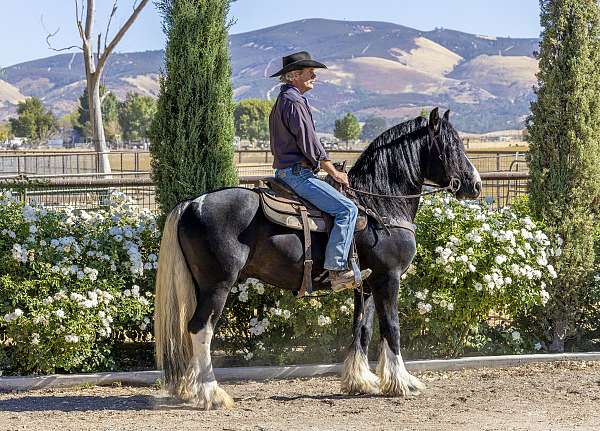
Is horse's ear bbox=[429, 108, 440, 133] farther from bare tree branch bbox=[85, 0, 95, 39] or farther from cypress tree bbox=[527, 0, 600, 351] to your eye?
bare tree branch bbox=[85, 0, 95, 39]

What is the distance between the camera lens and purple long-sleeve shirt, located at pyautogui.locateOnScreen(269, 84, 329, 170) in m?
6.91

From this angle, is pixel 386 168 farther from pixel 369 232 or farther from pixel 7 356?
pixel 7 356

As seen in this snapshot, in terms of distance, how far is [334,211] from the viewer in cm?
698

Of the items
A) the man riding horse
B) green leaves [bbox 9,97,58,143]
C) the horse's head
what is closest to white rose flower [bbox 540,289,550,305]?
the horse's head

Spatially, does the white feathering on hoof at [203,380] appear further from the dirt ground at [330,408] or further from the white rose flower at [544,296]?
the white rose flower at [544,296]

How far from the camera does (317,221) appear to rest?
23.1ft

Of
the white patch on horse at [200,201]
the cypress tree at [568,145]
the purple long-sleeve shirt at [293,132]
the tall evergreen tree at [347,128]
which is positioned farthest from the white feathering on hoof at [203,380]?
the tall evergreen tree at [347,128]

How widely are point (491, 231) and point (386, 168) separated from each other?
71.1 inches

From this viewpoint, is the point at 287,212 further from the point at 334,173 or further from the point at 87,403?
the point at 87,403

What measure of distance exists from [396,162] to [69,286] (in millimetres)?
3159

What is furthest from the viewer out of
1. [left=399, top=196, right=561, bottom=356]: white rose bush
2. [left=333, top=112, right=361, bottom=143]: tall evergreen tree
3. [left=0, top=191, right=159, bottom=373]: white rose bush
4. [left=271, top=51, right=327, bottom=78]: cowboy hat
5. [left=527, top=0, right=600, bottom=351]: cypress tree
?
[left=333, top=112, right=361, bottom=143]: tall evergreen tree

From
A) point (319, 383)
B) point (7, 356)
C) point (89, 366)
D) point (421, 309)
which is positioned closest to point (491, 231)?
point (421, 309)

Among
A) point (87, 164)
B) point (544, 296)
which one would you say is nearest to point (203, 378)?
point (544, 296)

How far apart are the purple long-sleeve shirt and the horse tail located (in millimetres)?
887
